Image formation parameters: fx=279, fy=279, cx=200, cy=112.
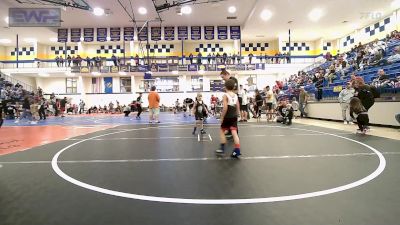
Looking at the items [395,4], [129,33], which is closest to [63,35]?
[129,33]

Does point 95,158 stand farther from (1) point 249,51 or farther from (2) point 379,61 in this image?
(1) point 249,51

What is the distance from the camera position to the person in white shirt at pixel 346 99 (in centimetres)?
923

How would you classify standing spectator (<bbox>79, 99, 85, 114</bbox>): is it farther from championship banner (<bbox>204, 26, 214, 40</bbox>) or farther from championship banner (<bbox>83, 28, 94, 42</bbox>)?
championship banner (<bbox>204, 26, 214, 40</bbox>)

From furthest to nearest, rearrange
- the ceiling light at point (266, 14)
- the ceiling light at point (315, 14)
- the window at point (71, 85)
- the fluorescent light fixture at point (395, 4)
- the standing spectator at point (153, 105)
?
the window at point (71, 85) < the ceiling light at point (266, 14) < the ceiling light at point (315, 14) < the fluorescent light fixture at point (395, 4) < the standing spectator at point (153, 105)

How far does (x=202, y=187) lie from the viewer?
2598 mm

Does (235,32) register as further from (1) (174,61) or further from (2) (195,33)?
(1) (174,61)

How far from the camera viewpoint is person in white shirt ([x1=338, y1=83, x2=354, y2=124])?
9.23m

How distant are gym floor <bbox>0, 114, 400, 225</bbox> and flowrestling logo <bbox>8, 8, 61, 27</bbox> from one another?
8275 mm

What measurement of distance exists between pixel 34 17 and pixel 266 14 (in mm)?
15099

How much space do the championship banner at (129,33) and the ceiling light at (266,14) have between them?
36.0 ft

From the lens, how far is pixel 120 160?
3.96m

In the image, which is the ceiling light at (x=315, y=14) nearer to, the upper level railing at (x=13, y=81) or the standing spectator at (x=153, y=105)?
the standing spectator at (x=153, y=105)

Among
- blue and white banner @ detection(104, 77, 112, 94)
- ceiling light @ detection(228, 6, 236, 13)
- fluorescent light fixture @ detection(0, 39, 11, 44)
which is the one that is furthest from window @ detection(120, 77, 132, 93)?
ceiling light @ detection(228, 6, 236, 13)

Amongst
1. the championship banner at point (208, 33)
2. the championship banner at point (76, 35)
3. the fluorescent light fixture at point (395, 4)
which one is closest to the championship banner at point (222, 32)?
the championship banner at point (208, 33)
